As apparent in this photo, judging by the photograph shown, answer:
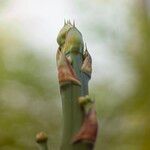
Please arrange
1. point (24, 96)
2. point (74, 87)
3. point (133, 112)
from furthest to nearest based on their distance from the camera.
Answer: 1. point (24, 96)
2. point (133, 112)
3. point (74, 87)

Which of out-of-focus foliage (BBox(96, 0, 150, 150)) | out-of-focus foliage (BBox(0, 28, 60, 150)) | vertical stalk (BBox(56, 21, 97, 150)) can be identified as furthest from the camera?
out-of-focus foliage (BBox(0, 28, 60, 150))

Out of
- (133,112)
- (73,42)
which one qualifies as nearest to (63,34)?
(73,42)

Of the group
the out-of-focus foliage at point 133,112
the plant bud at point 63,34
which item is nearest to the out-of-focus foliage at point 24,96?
the out-of-focus foliage at point 133,112

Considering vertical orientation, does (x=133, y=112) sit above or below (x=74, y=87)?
below

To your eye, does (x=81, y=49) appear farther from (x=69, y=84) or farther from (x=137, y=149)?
(x=137, y=149)

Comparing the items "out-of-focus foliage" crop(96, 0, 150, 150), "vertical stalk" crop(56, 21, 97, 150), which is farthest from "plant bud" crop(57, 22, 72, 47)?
"out-of-focus foliage" crop(96, 0, 150, 150)

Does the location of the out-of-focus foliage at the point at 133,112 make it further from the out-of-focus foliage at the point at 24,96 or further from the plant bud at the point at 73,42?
the plant bud at the point at 73,42

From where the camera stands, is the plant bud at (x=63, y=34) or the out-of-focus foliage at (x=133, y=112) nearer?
the plant bud at (x=63, y=34)

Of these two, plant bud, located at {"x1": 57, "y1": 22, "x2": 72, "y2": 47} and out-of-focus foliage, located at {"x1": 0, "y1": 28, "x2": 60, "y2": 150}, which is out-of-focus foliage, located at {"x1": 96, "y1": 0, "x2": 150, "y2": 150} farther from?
plant bud, located at {"x1": 57, "y1": 22, "x2": 72, "y2": 47}

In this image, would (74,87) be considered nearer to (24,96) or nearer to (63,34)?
Result: (63,34)
